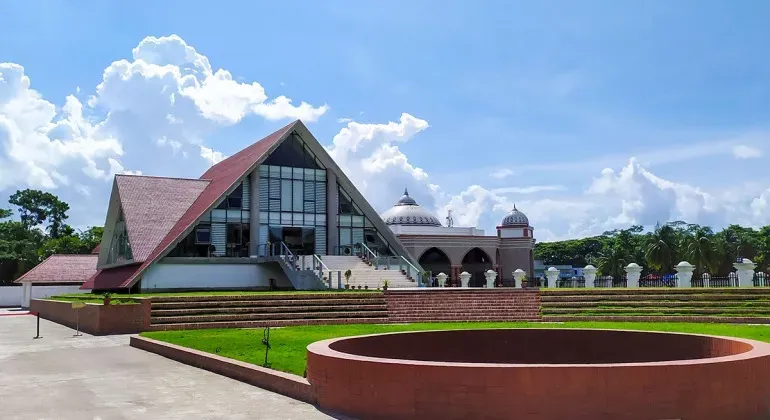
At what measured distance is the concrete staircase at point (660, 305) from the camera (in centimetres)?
2494

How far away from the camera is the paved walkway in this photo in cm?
991

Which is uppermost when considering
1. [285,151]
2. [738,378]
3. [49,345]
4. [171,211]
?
[285,151]

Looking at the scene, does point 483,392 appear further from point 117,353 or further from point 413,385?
point 117,353

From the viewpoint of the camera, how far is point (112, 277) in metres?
38.7

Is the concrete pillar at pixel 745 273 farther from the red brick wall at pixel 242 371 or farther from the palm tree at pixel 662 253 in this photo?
the palm tree at pixel 662 253

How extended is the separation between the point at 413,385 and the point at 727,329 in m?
15.9

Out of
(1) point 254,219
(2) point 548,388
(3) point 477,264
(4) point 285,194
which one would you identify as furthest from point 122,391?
(3) point 477,264

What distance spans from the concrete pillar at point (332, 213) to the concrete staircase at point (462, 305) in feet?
44.4

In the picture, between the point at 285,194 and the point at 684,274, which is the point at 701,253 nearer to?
the point at 684,274

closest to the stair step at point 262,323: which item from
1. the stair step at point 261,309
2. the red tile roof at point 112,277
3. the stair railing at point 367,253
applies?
the stair step at point 261,309

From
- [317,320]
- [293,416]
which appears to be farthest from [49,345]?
[293,416]

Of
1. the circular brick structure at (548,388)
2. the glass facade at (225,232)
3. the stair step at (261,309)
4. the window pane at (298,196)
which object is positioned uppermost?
the window pane at (298,196)

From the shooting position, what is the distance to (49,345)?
21031mm

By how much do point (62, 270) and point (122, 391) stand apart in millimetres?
44381
